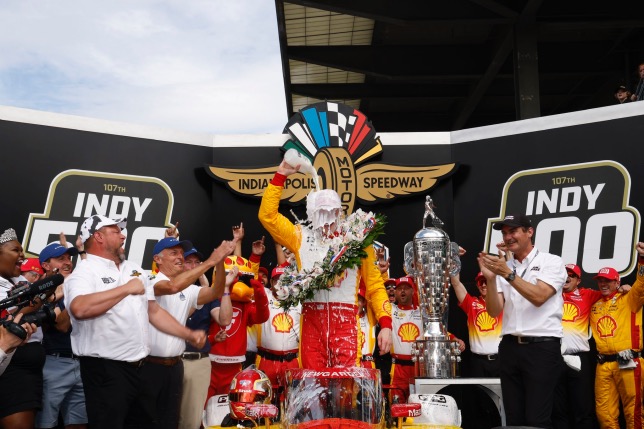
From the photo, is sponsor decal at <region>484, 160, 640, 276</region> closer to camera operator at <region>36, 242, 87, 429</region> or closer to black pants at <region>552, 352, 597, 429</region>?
black pants at <region>552, 352, 597, 429</region>

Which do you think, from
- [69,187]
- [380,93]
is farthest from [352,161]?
[380,93]

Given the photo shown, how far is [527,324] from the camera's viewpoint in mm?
5188

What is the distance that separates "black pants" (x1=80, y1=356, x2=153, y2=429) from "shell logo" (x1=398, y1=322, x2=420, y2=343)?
3.82 meters

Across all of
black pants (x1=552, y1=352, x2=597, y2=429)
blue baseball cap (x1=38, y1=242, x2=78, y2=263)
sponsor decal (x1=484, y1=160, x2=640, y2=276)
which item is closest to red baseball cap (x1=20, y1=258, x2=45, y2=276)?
blue baseball cap (x1=38, y1=242, x2=78, y2=263)

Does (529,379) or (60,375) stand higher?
(529,379)

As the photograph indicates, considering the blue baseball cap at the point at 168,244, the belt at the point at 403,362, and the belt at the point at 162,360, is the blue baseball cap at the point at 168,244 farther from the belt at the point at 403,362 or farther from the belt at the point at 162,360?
the belt at the point at 403,362

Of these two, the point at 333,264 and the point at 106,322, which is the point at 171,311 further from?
the point at 333,264

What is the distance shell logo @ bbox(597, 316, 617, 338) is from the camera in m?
7.21

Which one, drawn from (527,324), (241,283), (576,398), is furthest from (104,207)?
(576,398)

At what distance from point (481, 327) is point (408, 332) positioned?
72 cm

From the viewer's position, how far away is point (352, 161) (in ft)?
27.9

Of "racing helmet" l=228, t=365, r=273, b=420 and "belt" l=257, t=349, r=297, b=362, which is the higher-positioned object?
"belt" l=257, t=349, r=297, b=362

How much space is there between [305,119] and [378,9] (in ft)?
10.4

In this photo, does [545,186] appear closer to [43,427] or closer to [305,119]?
[305,119]
